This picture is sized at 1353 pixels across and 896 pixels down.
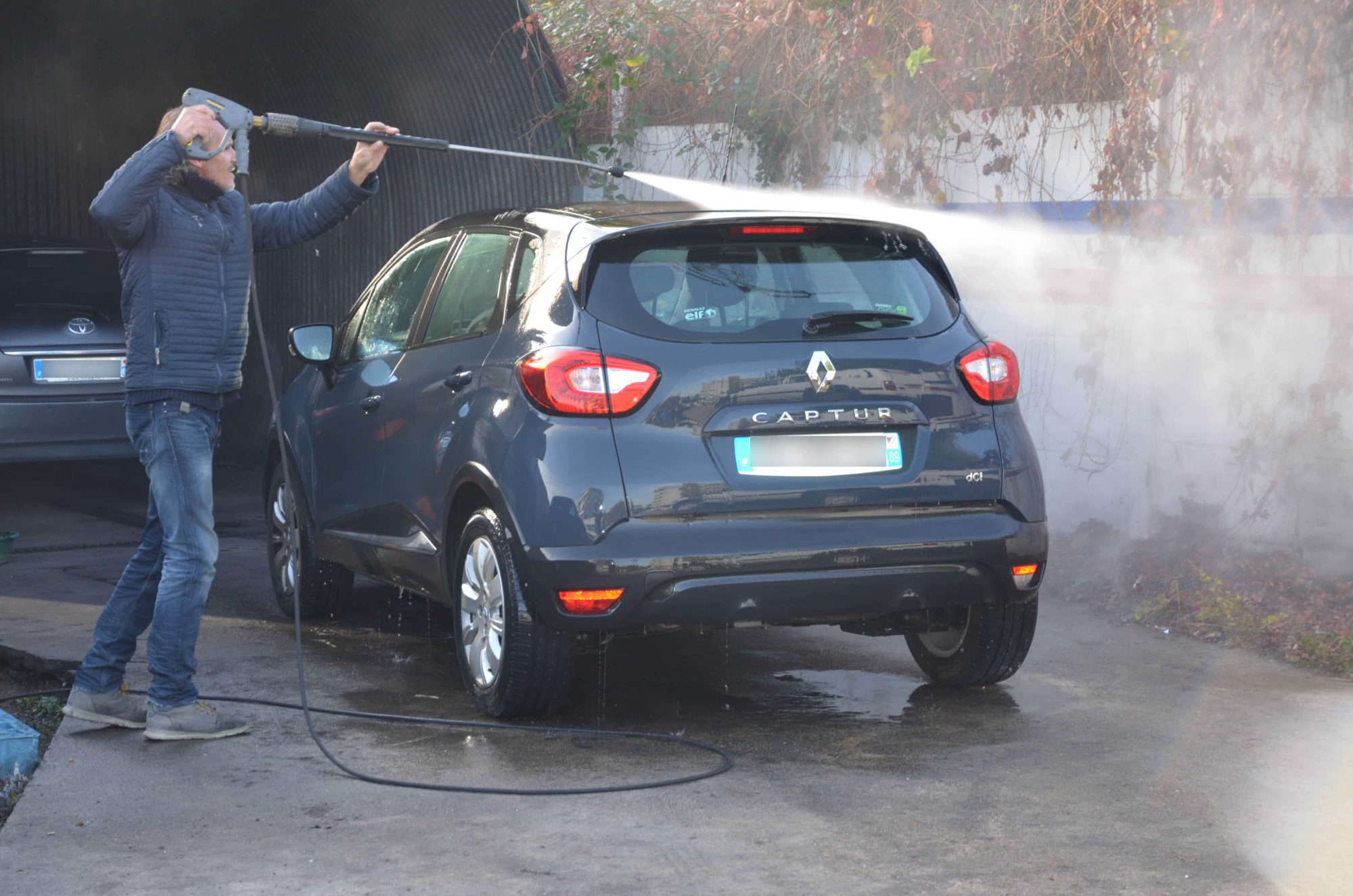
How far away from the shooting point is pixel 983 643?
5895mm

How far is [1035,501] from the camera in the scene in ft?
18.1

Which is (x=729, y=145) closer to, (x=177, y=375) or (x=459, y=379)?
(x=459, y=379)

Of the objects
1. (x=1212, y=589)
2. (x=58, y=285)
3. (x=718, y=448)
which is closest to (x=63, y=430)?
(x=58, y=285)

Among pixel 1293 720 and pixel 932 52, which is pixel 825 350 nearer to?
pixel 1293 720

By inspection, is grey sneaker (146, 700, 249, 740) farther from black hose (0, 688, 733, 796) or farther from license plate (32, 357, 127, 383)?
license plate (32, 357, 127, 383)

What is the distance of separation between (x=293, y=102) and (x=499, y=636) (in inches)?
367

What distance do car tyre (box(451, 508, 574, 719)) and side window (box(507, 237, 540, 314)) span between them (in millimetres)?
731

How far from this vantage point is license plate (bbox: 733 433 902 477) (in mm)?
5184

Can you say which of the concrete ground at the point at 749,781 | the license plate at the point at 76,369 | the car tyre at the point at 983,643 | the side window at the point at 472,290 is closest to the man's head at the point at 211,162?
the side window at the point at 472,290

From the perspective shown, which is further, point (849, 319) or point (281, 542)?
point (281, 542)

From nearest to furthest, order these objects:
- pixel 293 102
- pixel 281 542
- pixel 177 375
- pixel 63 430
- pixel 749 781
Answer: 1. pixel 749 781
2. pixel 177 375
3. pixel 281 542
4. pixel 63 430
5. pixel 293 102

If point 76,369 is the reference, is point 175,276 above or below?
above

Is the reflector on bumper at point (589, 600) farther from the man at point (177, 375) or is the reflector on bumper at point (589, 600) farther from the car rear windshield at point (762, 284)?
the man at point (177, 375)

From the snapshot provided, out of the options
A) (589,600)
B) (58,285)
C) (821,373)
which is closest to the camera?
(589,600)
